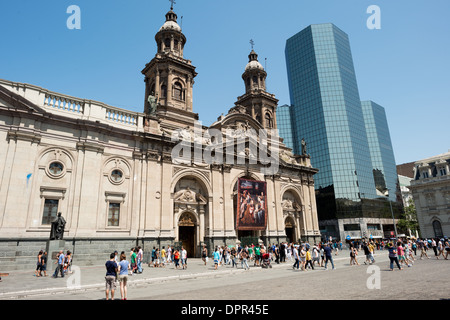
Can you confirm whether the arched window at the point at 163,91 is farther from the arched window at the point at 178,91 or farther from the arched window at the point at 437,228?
the arched window at the point at 437,228

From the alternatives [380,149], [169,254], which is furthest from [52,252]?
[380,149]

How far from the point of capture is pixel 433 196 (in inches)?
1922

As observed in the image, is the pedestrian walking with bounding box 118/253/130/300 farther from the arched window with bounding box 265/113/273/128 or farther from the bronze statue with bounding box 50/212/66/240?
the arched window with bounding box 265/113/273/128

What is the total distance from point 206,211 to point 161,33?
2538 centimetres

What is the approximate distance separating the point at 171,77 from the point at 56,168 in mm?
18963

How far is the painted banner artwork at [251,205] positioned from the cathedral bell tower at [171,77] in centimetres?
1076

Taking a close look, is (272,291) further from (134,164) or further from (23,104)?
(23,104)

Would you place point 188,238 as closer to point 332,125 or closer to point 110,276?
point 110,276

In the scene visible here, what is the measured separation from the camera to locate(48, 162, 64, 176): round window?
20703 mm

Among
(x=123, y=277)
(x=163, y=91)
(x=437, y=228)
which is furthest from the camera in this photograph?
(x=437, y=228)

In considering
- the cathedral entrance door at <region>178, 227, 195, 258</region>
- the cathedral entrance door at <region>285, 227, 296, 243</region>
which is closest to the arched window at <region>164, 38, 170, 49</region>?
the cathedral entrance door at <region>178, 227, 195, 258</region>

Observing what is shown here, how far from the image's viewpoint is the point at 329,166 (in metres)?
72.2

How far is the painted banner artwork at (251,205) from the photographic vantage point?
3023cm

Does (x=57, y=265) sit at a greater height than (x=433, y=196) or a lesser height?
lesser
